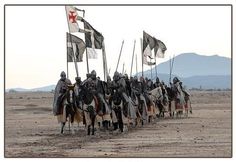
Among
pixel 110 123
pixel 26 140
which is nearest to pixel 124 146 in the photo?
pixel 26 140

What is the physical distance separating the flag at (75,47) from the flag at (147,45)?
7.59m

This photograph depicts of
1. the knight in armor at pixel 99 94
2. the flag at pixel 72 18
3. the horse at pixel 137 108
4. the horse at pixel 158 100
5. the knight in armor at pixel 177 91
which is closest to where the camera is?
the knight in armor at pixel 99 94

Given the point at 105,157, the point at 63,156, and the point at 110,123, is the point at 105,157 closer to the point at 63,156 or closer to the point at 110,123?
the point at 63,156

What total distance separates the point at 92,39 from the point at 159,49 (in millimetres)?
9003

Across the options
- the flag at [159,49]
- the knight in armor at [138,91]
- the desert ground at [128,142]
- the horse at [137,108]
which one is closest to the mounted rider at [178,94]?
the flag at [159,49]

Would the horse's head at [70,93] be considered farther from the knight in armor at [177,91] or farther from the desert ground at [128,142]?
the knight in armor at [177,91]

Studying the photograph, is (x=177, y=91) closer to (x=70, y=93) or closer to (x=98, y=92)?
(x=98, y=92)

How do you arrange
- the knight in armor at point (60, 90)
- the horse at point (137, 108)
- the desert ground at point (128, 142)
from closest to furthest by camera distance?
1. the desert ground at point (128, 142)
2. the knight in armor at point (60, 90)
3. the horse at point (137, 108)

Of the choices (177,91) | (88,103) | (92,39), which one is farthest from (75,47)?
(177,91)

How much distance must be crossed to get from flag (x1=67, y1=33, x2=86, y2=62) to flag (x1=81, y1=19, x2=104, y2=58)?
0.27 metres

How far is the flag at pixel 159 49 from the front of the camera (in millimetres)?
35344

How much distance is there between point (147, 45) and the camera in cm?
3438

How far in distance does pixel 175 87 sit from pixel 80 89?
12.0 metres

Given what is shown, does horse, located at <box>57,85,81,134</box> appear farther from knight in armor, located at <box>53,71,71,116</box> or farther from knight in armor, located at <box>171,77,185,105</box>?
knight in armor, located at <box>171,77,185,105</box>
